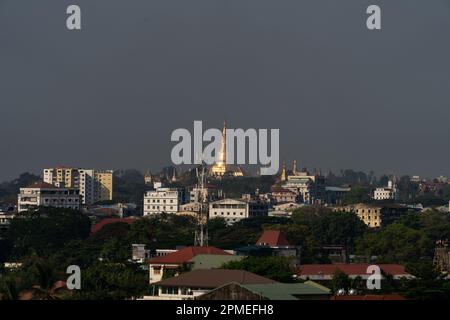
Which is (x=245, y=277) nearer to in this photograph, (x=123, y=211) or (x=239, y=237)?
(x=239, y=237)

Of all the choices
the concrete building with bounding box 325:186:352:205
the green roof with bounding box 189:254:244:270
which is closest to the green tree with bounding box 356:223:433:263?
the green roof with bounding box 189:254:244:270

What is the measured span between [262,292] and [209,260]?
43.5 ft

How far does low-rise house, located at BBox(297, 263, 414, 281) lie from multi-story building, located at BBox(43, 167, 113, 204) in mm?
52109

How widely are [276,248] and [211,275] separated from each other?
21207 millimetres

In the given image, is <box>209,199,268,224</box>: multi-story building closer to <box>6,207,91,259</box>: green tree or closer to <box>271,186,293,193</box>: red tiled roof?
<box>6,207,91,259</box>: green tree

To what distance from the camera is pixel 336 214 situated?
68.3m

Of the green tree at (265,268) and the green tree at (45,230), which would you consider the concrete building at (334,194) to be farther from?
the green tree at (265,268)

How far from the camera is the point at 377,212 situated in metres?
86.6

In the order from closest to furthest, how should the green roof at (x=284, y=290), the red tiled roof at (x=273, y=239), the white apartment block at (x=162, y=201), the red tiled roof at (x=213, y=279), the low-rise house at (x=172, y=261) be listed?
the green roof at (x=284, y=290)
the red tiled roof at (x=213, y=279)
the low-rise house at (x=172, y=261)
the red tiled roof at (x=273, y=239)
the white apartment block at (x=162, y=201)

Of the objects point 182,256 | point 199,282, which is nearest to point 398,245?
point 182,256

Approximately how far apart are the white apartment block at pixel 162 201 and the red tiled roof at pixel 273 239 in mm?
32352

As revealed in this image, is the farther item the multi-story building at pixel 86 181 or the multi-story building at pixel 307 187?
the multi-story building at pixel 307 187

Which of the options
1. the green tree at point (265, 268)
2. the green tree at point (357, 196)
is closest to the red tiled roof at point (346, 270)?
the green tree at point (265, 268)

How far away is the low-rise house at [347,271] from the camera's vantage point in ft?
146
